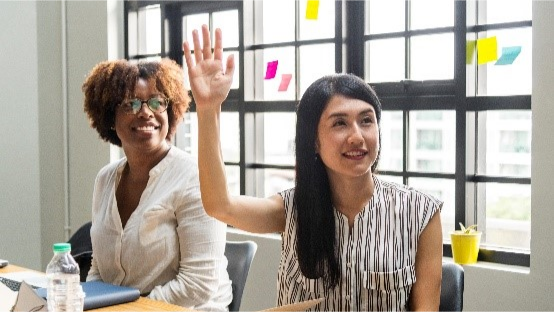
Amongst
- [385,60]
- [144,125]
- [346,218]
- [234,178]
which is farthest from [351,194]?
[234,178]

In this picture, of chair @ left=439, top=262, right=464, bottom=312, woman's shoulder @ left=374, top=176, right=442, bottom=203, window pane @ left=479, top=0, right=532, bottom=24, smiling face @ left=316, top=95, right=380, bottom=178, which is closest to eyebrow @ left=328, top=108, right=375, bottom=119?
smiling face @ left=316, top=95, right=380, bottom=178

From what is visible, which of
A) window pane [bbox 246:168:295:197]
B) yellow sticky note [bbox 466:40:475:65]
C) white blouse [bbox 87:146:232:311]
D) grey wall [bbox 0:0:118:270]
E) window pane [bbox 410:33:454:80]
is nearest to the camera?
white blouse [bbox 87:146:232:311]

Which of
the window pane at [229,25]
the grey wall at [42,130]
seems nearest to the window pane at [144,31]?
the grey wall at [42,130]

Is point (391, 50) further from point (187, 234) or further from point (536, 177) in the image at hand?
point (187, 234)

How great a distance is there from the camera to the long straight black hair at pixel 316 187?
201 centimetres

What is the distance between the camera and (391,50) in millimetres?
3621

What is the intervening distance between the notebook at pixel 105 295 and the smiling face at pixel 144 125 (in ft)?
1.73

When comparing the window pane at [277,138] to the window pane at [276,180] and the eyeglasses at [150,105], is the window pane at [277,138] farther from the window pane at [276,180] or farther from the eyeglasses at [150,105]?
the eyeglasses at [150,105]

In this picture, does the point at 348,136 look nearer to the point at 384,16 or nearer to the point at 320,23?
the point at 384,16

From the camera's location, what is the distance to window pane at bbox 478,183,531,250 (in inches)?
126

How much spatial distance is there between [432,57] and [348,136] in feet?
5.42

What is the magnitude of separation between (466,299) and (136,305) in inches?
60.0

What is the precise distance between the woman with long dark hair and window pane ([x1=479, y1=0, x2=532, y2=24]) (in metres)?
1.44

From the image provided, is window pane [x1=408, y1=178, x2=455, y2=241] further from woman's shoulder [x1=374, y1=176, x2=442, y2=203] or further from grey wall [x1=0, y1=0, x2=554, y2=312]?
grey wall [x1=0, y1=0, x2=554, y2=312]
